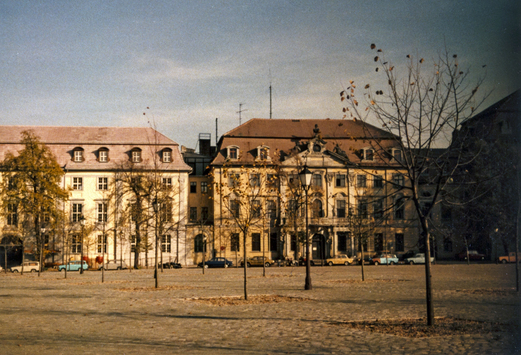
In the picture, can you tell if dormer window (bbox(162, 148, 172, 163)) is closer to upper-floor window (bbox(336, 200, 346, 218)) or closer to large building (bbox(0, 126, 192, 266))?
large building (bbox(0, 126, 192, 266))

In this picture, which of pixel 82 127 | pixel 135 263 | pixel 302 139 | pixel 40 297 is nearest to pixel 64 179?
pixel 82 127

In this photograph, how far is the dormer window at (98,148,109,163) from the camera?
62750 mm

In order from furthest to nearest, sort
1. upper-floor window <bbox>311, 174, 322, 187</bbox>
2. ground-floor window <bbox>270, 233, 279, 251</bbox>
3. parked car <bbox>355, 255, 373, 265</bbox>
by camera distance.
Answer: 1. upper-floor window <bbox>311, 174, 322, 187</bbox>
2. ground-floor window <bbox>270, 233, 279, 251</bbox>
3. parked car <bbox>355, 255, 373, 265</bbox>

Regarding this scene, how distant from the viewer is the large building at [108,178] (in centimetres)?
5988

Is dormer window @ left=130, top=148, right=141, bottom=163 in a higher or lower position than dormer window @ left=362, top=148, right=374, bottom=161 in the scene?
A: higher

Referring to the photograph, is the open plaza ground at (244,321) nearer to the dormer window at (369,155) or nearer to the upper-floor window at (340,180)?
the dormer window at (369,155)

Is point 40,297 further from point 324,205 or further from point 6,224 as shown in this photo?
point 324,205

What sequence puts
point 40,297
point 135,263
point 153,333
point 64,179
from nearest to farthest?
point 153,333, point 40,297, point 135,263, point 64,179

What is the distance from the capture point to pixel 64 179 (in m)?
61.7

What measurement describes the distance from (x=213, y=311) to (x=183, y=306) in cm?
179

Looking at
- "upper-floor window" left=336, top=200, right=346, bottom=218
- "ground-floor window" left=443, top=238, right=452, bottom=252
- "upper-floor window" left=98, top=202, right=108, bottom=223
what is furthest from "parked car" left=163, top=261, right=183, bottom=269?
"ground-floor window" left=443, top=238, right=452, bottom=252

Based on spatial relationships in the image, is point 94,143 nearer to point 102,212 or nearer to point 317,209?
point 102,212

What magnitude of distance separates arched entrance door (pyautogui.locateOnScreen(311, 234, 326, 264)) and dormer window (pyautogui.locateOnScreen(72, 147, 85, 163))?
2793cm

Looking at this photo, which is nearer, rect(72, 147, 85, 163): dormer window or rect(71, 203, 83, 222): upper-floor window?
rect(71, 203, 83, 222): upper-floor window
